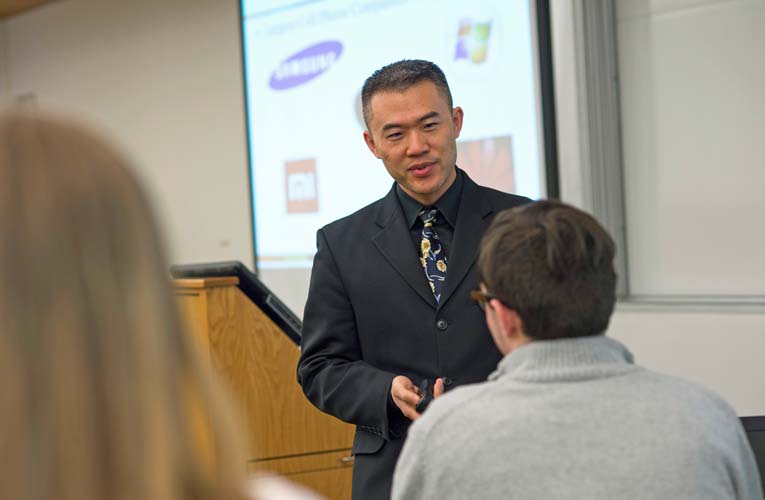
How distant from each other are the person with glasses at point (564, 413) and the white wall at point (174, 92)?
521 centimetres

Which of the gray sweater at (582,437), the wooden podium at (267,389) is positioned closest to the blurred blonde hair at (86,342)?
the gray sweater at (582,437)

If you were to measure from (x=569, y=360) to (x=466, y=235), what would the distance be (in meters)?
0.76

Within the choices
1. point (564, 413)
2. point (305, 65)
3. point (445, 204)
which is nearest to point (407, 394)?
point (445, 204)

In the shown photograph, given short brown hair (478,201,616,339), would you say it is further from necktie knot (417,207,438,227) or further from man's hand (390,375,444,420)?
necktie knot (417,207,438,227)

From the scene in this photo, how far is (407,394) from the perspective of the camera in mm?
1835

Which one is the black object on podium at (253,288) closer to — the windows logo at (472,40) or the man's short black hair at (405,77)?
the man's short black hair at (405,77)

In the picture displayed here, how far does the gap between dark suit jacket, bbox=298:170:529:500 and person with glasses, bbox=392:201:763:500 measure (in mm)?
547

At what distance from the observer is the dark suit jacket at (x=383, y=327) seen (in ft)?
6.50

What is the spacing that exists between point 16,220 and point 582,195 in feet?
12.8

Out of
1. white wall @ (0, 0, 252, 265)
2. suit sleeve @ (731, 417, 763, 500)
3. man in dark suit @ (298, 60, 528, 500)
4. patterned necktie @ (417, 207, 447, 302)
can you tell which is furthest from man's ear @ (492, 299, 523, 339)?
white wall @ (0, 0, 252, 265)

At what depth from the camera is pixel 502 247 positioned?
55.7 inches

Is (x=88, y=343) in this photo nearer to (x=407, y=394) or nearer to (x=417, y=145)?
(x=407, y=394)

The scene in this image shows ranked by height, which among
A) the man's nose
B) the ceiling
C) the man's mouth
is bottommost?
the man's mouth

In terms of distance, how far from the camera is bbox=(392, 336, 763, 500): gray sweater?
4.11 ft
